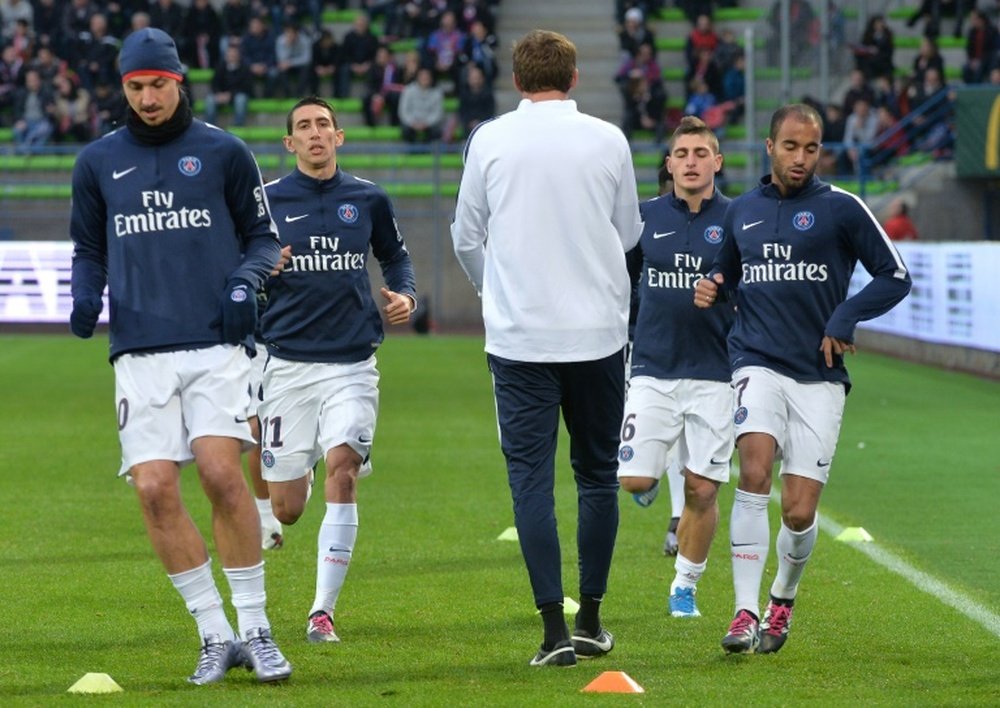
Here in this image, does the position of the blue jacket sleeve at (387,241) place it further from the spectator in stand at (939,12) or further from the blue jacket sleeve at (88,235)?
the spectator in stand at (939,12)

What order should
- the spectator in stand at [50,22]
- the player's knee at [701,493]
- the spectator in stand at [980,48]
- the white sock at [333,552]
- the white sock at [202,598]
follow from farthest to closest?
1. the spectator in stand at [50,22]
2. the spectator in stand at [980,48]
3. the player's knee at [701,493]
4. the white sock at [333,552]
5. the white sock at [202,598]

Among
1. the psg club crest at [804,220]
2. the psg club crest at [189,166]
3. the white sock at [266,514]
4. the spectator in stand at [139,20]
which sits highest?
the psg club crest at [189,166]

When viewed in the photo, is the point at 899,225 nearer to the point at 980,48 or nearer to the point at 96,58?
the point at 980,48

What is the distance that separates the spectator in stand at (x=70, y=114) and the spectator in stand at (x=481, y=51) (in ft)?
20.9

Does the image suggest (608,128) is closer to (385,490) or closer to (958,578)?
(958,578)

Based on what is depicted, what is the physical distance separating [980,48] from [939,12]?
265 cm

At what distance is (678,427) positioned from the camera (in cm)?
806

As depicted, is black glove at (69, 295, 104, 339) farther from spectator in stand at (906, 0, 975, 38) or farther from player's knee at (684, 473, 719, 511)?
spectator in stand at (906, 0, 975, 38)

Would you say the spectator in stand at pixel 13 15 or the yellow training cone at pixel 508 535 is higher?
the spectator in stand at pixel 13 15

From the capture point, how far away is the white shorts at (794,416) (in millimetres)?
6945

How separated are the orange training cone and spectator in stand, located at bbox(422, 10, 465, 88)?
2654cm

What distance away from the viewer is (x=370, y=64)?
32.1m

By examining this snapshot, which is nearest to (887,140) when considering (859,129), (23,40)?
(859,129)

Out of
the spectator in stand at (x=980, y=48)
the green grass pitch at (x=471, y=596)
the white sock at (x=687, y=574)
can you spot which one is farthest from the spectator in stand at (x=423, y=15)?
the white sock at (x=687, y=574)
